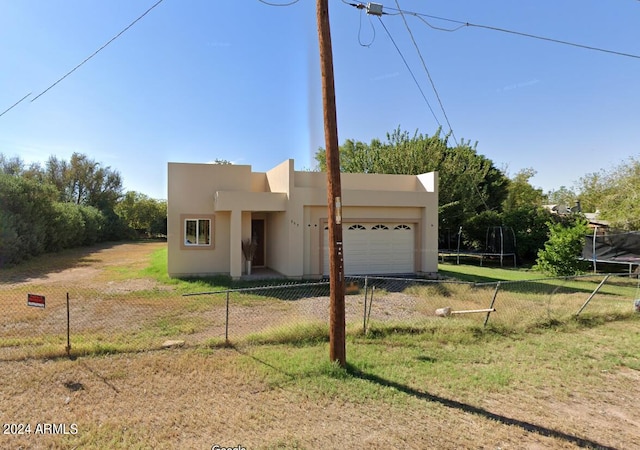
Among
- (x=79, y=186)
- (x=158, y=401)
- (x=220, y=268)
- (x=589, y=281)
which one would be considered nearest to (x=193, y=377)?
(x=158, y=401)

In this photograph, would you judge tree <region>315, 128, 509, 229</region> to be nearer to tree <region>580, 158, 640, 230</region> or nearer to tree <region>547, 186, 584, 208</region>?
tree <region>580, 158, 640, 230</region>

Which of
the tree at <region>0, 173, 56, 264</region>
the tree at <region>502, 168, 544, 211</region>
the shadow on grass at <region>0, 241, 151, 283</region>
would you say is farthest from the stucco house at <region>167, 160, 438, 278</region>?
the tree at <region>502, 168, 544, 211</region>

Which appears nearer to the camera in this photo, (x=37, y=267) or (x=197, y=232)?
(x=197, y=232)

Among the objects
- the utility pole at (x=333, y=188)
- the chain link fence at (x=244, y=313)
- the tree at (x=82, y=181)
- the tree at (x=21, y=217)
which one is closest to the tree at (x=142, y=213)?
the tree at (x=82, y=181)

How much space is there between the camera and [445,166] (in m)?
25.9

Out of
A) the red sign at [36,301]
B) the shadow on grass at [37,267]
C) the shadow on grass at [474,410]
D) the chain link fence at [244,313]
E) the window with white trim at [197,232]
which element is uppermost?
the window with white trim at [197,232]

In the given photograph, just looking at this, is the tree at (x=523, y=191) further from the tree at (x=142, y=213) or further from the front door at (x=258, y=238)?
the tree at (x=142, y=213)

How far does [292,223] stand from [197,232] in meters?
4.04

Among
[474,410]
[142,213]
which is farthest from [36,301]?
[142,213]

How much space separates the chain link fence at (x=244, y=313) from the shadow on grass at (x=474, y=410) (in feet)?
5.60

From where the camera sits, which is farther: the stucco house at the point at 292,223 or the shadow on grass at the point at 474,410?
the stucco house at the point at 292,223

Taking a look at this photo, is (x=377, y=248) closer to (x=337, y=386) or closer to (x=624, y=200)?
(x=337, y=386)

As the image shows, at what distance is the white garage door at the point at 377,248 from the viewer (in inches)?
582

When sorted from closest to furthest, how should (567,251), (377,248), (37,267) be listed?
(377,248) → (567,251) → (37,267)
